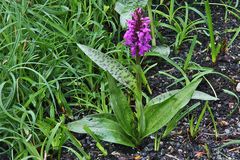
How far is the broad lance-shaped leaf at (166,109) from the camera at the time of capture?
213 centimetres

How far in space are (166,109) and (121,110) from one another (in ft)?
0.60

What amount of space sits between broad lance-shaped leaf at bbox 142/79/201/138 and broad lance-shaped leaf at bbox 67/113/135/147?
10 centimetres

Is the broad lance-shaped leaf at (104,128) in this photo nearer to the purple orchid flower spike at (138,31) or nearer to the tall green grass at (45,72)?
the tall green grass at (45,72)

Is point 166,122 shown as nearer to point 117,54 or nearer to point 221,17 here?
point 117,54

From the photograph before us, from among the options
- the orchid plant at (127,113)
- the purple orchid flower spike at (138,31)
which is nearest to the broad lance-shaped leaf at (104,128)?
the orchid plant at (127,113)

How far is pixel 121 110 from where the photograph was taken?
2.20 meters

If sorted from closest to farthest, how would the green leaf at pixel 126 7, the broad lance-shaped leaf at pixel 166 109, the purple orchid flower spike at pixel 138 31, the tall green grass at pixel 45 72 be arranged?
the purple orchid flower spike at pixel 138 31, the broad lance-shaped leaf at pixel 166 109, the tall green grass at pixel 45 72, the green leaf at pixel 126 7

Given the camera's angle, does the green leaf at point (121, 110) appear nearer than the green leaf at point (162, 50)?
Yes

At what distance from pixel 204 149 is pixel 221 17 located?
101 cm

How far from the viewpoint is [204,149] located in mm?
2217

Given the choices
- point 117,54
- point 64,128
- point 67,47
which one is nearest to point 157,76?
point 117,54

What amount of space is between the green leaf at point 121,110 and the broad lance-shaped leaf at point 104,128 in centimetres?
4

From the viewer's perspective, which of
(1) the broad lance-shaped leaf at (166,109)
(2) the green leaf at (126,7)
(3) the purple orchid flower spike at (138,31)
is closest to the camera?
(3) the purple orchid flower spike at (138,31)

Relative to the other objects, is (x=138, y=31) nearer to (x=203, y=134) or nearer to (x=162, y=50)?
(x=203, y=134)
